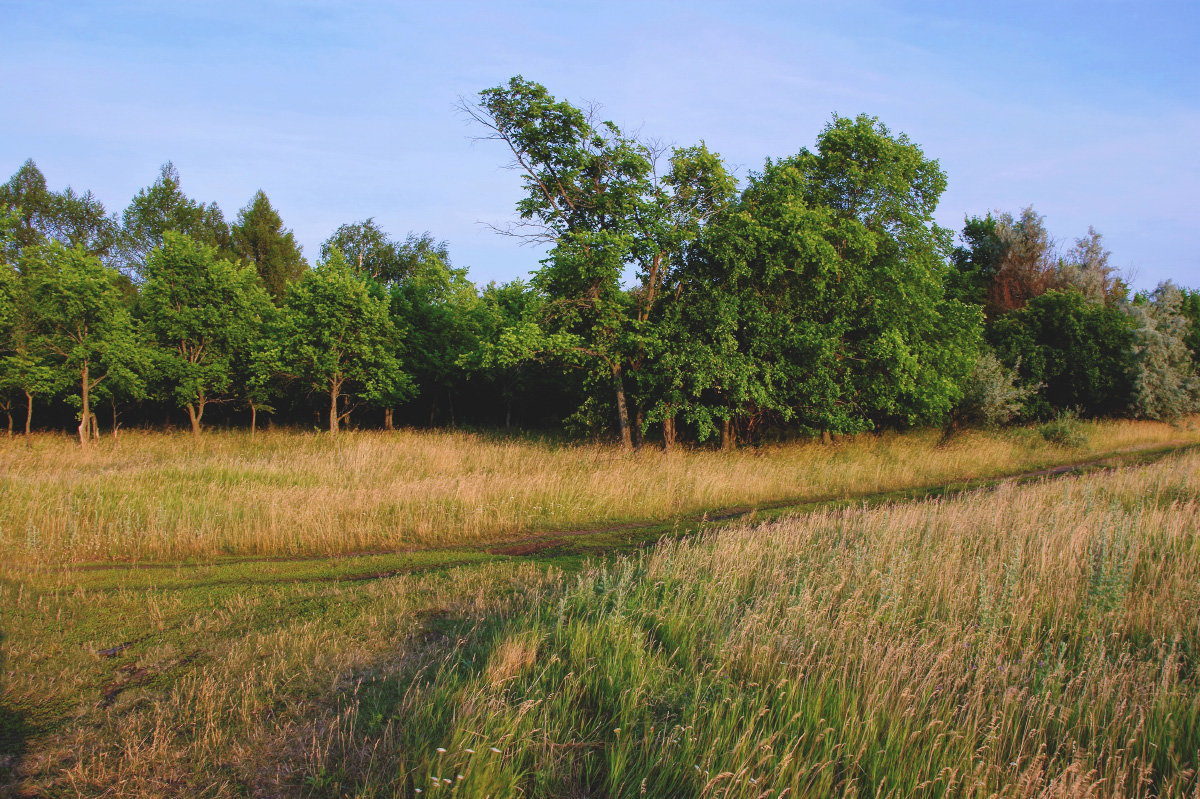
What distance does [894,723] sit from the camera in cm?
416

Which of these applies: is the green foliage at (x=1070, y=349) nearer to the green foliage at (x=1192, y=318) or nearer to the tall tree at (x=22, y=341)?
the green foliage at (x=1192, y=318)

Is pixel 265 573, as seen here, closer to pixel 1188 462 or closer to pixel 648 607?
pixel 648 607

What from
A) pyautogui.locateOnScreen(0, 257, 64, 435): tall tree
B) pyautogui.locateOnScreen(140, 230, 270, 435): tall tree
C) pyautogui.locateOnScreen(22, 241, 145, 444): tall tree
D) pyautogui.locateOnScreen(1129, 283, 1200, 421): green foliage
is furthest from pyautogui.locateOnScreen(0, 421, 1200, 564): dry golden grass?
pyautogui.locateOnScreen(1129, 283, 1200, 421): green foliage

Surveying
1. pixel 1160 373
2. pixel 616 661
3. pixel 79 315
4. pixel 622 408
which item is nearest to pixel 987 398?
pixel 1160 373

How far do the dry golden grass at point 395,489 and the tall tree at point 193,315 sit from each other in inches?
234

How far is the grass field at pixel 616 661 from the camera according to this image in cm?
382

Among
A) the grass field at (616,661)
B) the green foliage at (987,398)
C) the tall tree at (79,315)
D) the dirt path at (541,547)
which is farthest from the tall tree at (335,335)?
the green foliage at (987,398)

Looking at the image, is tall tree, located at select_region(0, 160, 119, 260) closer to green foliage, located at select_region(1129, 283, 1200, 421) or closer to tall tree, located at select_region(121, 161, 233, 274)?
tall tree, located at select_region(121, 161, 233, 274)

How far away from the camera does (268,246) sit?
58469mm

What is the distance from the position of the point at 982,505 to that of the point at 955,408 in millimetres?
17348

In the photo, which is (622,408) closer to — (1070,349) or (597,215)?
(597,215)

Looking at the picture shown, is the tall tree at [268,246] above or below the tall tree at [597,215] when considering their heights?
above

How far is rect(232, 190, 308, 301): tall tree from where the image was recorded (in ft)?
188

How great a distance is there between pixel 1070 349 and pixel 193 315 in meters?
39.8
